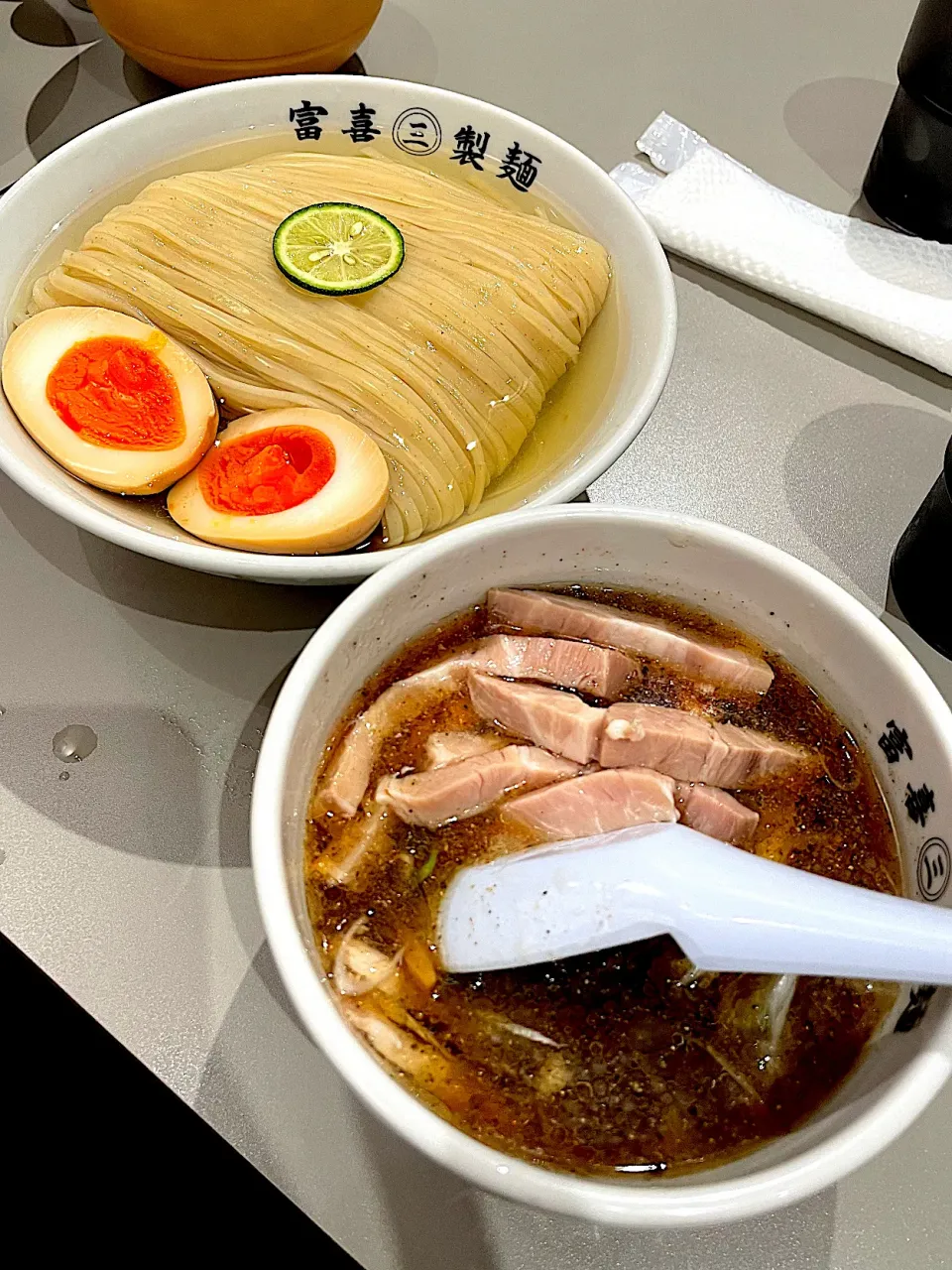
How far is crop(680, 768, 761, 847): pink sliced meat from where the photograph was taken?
760 millimetres

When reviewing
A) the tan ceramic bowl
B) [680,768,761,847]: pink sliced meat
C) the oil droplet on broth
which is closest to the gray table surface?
the oil droplet on broth

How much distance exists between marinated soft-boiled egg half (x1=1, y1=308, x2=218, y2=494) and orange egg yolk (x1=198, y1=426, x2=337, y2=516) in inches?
1.2

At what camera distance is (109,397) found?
1033mm

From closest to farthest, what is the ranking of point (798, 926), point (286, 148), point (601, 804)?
point (798, 926), point (601, 804), point (286, 148)

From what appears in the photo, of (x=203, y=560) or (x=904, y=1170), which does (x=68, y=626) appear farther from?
(x=904, y=1170)

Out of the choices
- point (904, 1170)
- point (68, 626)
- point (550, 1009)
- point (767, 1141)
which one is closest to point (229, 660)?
point (68, 626)

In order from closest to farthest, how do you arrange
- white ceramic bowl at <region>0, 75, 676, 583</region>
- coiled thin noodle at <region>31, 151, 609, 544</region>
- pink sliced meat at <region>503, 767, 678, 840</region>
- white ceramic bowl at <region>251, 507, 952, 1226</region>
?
white ceramic bowl at <region>251, 507, 952, 1226</region> < pink sliced meat at <region>503, 767, 678, 840</region> < white ceramic bowl at <region>0, 75, 676, 583</region> < coiled thin noodle at <region>31, 151, 609, 544</region>

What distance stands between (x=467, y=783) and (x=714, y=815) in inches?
7.7

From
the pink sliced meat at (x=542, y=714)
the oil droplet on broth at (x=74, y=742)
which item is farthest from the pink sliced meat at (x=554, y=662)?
the oil droplet on broth at (x=74, y=742)

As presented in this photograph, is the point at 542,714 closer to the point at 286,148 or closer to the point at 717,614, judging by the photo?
the point at 717,614

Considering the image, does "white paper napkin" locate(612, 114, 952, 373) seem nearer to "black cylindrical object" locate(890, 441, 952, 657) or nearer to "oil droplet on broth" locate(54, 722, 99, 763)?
"black cylindrical object" locate(890, 441, 952, 657)

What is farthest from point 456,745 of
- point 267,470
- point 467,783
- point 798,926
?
point 267,470

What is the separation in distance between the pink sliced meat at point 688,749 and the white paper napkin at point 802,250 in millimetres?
816

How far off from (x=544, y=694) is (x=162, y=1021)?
1.41 feet
